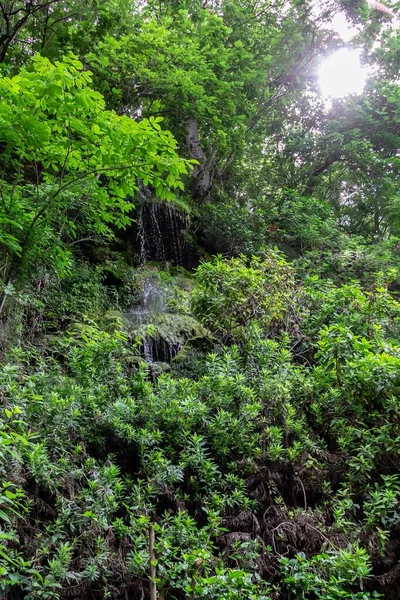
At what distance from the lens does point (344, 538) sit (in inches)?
123

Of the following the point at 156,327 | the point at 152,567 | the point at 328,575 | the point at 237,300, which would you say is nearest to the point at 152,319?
the point at 156,327

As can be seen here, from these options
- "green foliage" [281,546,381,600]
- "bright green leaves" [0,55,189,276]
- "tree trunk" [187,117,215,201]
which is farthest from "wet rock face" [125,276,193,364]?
"tree trunk" [187,117,215,201]

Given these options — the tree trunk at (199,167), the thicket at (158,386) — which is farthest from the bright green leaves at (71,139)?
the tree trunk at (199,167)

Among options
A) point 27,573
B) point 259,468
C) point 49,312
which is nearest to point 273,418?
point 259,468

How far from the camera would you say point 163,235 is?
31.0 ft

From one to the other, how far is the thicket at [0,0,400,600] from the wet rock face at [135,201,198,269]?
2.74 ft

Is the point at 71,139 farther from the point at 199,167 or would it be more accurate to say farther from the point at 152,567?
the point at 199,167

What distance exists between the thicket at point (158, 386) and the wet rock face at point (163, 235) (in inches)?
32.9

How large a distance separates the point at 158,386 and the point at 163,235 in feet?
18.9

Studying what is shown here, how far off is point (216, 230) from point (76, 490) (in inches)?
295

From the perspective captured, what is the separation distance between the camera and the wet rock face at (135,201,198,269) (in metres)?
9.12

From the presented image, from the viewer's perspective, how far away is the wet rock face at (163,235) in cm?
912

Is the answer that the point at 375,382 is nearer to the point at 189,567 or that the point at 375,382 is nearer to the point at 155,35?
the point at 189,567

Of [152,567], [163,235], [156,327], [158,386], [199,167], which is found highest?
[199,167]
